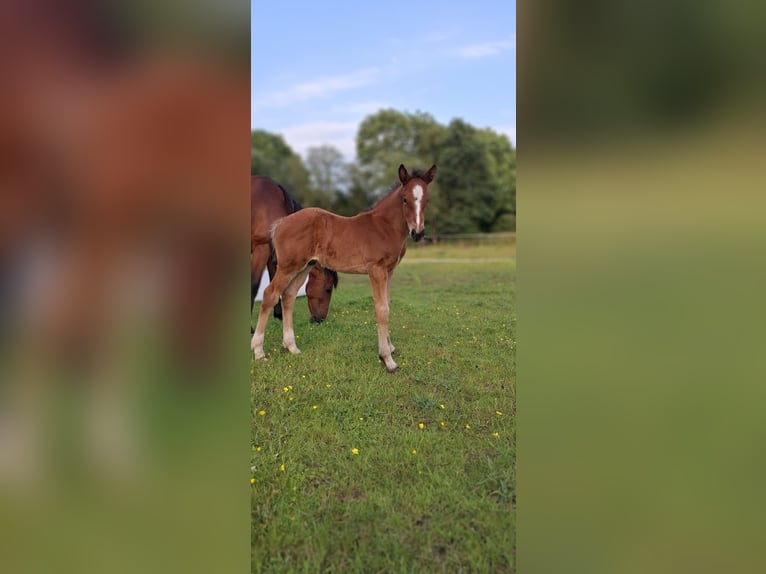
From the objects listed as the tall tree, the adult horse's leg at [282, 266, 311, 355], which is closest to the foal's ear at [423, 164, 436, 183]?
the adult horse's leg at [282, 266, 311, 355]

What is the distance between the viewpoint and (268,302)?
366 cm

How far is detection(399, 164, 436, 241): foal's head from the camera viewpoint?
315 cm

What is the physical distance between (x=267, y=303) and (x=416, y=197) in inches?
60.6

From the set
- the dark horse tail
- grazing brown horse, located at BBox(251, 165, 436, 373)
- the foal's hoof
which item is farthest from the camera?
the dark horse tail

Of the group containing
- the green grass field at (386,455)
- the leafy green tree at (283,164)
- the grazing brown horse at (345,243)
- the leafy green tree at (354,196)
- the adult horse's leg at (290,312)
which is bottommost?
the green grass field at (386,455)
